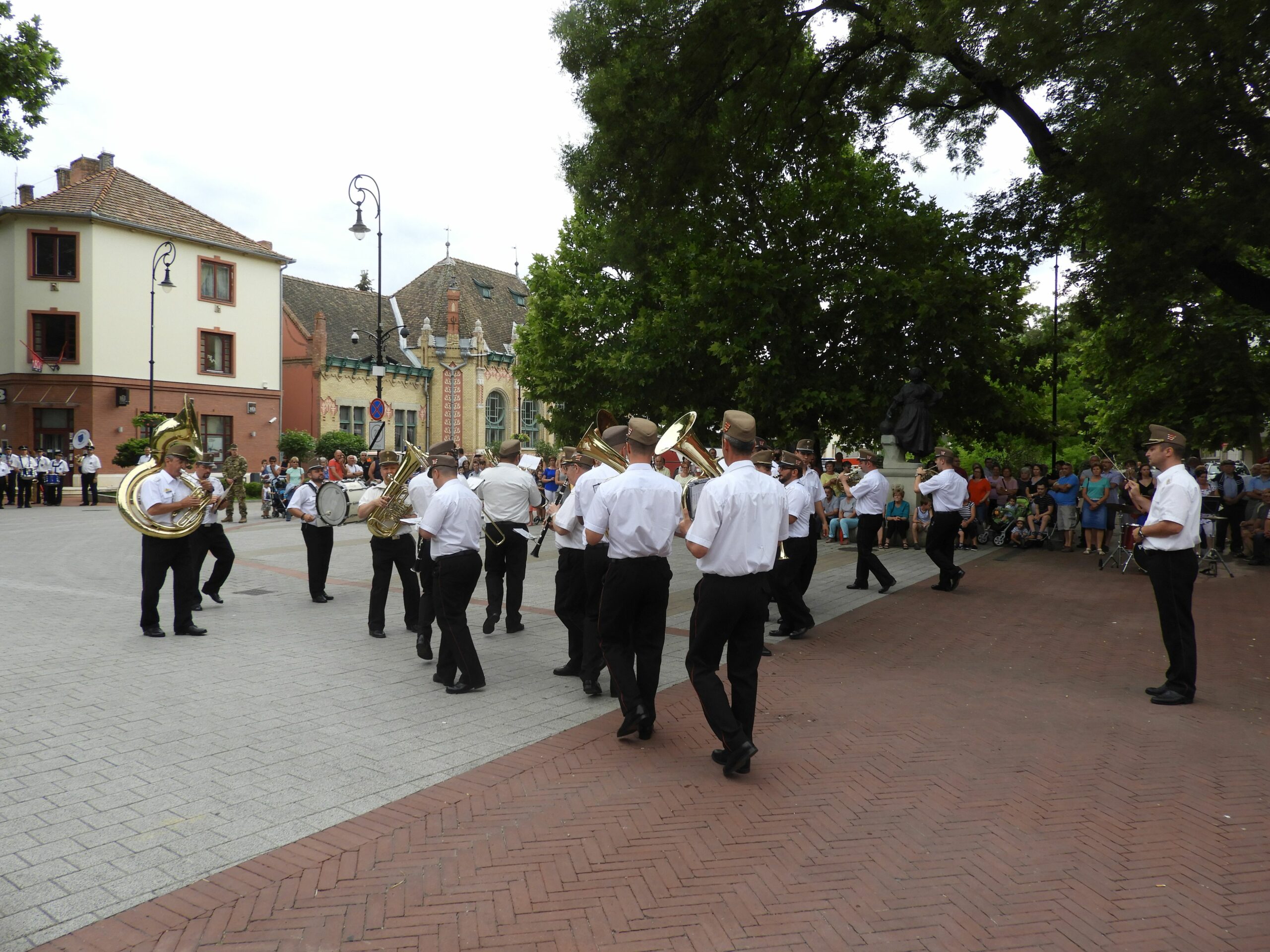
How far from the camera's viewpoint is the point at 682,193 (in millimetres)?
14570

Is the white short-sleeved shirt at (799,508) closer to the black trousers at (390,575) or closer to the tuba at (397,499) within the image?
the tuba at (397,499)

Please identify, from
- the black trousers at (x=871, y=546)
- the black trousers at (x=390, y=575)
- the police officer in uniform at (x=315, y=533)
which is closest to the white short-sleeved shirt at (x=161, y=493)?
the police officer in uniform at (x=315, y=533)

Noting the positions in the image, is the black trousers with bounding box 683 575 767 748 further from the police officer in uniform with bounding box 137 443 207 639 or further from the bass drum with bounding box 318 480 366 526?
the bass drum with bounding box 318 480 366 526

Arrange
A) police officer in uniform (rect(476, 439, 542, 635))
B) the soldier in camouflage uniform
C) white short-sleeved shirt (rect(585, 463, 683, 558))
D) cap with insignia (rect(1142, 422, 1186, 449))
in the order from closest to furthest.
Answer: white short-sleeved shirt (rect(585, 463, 683, 558))
cap with insignia (rect(1142, 422, 1186, 449))
police officer in uniform (rect(476, 439, 542, 635))
the soldier in camouflage uniform

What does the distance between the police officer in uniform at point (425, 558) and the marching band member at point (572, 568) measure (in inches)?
42.8

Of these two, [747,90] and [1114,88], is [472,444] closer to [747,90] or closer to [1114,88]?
[747,90]

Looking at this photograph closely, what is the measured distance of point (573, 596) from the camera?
7887mm

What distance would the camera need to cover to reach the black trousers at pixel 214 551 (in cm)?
1025

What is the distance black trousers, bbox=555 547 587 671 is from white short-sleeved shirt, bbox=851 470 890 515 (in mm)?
4888

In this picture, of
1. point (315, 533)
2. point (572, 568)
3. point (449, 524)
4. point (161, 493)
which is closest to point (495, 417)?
point (315, 533)

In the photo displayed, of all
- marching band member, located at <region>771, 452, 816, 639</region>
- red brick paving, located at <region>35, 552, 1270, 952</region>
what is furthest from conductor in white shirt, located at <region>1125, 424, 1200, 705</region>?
marching band member, located at <region>771, 452, 816, 639</region>

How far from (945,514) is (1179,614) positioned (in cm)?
528

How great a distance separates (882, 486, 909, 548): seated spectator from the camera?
17.4 meters

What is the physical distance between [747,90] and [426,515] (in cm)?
964
